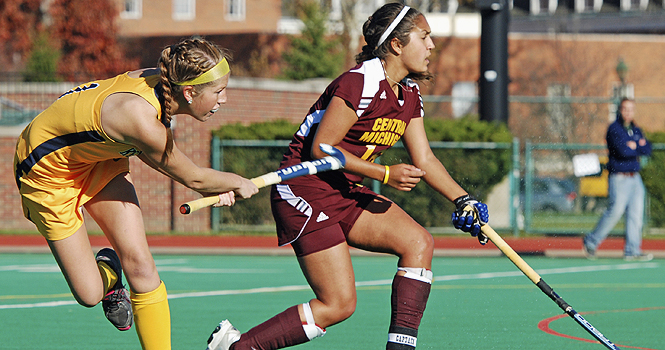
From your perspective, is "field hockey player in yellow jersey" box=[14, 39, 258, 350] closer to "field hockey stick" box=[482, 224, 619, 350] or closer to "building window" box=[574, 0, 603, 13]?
"field hockey stick" box=[482, 224, 619, 350]

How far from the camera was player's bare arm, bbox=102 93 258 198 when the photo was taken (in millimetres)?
4633

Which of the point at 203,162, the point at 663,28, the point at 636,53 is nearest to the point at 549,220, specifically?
the point at 203,162

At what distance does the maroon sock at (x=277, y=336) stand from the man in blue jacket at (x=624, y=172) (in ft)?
27.5

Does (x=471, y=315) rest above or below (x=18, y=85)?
below

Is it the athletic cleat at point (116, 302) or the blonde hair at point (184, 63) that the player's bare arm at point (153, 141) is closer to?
the blonde hair at point (184, 63)

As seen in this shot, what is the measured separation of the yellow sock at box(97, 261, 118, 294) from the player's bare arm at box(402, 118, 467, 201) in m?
1.92

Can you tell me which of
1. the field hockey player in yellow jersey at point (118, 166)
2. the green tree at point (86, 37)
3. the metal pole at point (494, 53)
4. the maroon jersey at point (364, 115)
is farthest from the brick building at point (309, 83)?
the maroon jersey at point (364, 115)

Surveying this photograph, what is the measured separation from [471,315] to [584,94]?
2699cm

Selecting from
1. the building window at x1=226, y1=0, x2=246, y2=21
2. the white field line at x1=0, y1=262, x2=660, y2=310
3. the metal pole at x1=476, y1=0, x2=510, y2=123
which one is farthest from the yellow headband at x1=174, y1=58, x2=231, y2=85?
the building window at x1=226, y1=0, x2=246, y2=21

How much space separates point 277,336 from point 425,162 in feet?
4.51

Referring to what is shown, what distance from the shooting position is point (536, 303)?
8.62 meters

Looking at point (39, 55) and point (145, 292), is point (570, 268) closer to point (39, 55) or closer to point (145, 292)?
point (145, 292)

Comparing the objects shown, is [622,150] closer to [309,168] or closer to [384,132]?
[384,132]

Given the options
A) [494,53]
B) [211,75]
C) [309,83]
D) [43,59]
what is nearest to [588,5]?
[43,59]
